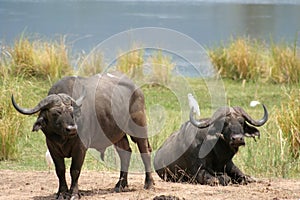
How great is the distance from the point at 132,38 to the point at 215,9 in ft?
114

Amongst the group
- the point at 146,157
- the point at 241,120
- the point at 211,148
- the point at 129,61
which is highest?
the point at 129,61

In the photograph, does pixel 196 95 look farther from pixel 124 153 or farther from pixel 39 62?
pixel 124 153

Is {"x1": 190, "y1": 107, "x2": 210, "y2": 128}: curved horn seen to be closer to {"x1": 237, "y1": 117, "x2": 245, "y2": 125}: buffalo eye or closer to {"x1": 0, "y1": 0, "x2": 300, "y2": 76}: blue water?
{"x1": 237, "y1": 117, "x2": 245, "y2": 125}: buffalo eye

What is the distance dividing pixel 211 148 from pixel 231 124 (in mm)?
432

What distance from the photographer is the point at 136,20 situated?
127 feet

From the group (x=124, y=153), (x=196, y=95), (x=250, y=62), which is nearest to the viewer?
(x=124, y=153)

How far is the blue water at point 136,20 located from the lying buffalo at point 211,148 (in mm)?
13700

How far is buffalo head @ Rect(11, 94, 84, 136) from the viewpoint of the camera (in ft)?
28.0

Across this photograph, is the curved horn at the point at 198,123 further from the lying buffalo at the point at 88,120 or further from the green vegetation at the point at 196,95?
the green vegetation at the point at 196,95

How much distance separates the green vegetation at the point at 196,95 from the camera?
1161 cm

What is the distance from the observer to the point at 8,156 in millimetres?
12367

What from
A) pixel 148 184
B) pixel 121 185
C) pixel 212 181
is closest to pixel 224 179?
pixel 212 181

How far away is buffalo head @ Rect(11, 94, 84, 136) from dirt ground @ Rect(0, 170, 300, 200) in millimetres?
932

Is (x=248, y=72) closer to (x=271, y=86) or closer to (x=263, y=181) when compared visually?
(x=271, y=86)
